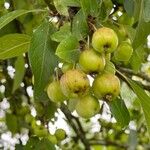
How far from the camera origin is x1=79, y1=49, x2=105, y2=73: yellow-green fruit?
1.07m

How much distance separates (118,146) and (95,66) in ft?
7.07

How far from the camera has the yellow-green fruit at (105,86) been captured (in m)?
1.09

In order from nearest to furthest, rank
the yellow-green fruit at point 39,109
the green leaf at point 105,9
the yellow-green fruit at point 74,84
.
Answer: the yellow-green fruit at point 74,84
the green leaf at point 105,9
the yellow-green fruit at point 39,109

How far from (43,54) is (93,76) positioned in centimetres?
22

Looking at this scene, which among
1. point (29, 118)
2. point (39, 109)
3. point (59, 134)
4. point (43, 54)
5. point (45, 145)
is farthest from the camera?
point (29, 118)

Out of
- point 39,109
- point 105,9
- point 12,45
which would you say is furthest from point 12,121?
point 105,9

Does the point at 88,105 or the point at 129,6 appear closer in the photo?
the point at 88,105

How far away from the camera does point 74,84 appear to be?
3.57 ft

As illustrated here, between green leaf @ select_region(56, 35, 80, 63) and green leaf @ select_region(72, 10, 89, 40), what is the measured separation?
0.05 feet

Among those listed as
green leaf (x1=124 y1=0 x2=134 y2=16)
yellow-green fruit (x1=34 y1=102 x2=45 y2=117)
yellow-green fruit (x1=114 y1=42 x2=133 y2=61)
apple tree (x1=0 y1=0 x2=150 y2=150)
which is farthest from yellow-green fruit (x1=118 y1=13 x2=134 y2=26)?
yellow-green fruit (x1=34 y1=102 x2=45 y2=117)

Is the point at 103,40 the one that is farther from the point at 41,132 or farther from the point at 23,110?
the point at 23,110

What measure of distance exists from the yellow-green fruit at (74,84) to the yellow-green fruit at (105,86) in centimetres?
2

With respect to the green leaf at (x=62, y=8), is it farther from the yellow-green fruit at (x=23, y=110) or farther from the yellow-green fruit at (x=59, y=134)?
the yellow-green fruit at (x=23, y=110)

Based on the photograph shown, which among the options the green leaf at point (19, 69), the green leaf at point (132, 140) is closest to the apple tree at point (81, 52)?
the green leaf at point (19, 69)
